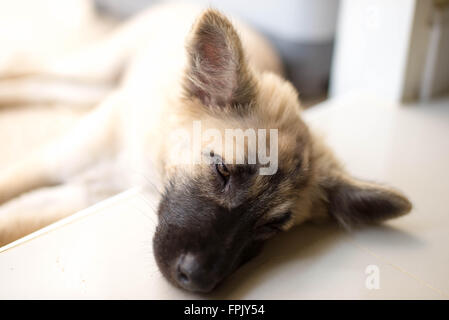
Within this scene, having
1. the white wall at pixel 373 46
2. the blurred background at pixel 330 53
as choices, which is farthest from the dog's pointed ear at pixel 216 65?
the white wall at pixel 373 46

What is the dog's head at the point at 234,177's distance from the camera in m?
1.27

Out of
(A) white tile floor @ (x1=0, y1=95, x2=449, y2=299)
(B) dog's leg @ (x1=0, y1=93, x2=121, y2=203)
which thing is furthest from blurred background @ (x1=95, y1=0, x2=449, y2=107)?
(B) dog's leg @ (x1=0, y1=93, x2=121, y2=203)

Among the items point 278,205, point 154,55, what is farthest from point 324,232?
point 154,55

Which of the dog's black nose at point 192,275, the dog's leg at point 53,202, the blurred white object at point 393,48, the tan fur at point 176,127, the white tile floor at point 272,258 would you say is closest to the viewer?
the dog's black nose at point 192,275

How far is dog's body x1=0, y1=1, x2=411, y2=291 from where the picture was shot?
4.33 feet

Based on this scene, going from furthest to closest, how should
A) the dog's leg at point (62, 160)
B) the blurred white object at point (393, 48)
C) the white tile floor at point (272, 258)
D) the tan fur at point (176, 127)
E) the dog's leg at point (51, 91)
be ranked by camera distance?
the dog's leg at point (51, 91) → the blurred white object at point (393, 48) → the dog's leg at point (62, 160) → the tan fur at point (176, 127) → the white tile floor at point (272, 258)

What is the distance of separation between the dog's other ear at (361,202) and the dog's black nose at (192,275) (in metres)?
0.55

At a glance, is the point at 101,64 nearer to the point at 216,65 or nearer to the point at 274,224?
the point at 216,65

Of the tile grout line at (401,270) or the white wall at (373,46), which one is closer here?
the tile grout line at (401,270)

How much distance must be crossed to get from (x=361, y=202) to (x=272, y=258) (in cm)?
34

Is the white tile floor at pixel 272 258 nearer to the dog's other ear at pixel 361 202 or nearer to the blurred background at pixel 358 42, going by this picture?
the dog's other ear at pixel 361 202

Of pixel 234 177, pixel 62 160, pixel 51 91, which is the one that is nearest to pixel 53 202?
pixel 62 160

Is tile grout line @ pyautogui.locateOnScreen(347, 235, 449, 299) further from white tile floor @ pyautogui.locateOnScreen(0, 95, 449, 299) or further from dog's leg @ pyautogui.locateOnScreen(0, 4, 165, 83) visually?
dog's leg @ pyautogui.locateOnScreen(0, 4, 165, 83)

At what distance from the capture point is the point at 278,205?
1387 mm
